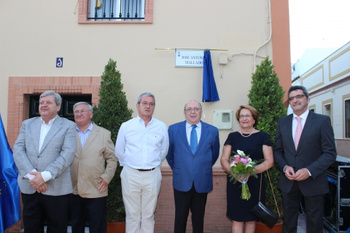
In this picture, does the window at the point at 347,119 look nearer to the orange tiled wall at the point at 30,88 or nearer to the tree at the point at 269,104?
the tree at the point at 269,104

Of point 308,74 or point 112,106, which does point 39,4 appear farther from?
point 308,74

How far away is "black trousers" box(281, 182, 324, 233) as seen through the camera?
3.35 meters

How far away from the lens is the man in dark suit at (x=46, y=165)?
3166 mm

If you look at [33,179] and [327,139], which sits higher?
[327,139]

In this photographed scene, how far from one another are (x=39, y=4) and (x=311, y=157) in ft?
17.6

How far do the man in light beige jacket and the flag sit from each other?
1947mm

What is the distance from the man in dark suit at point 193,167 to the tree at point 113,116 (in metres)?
1.26

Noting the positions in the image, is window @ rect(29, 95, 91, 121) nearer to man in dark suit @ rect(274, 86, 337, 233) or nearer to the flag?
the flag

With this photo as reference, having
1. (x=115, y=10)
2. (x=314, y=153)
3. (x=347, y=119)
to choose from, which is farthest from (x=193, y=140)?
(x=347, y=119)

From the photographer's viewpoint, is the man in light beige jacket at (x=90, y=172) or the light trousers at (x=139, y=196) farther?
the man in light beige jacket at (x=90, y=172)

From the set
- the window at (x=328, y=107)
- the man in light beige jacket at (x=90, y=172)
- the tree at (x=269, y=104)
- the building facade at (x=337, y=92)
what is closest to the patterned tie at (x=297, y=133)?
the tree at (x=269, y=104)

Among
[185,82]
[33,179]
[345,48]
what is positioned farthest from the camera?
[345,48]

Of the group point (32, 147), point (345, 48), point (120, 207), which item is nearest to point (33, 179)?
point (32, 147)

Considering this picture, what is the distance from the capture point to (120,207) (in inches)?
179
